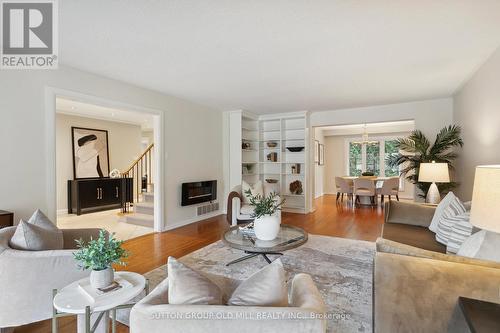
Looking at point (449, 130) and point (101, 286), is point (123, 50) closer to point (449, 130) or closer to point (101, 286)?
point (101, 286)

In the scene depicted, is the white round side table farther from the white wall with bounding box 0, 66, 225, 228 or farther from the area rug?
the white wall with bounding box 0, 66, 225, 228

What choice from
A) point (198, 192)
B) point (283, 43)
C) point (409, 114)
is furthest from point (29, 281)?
point (409, 114)

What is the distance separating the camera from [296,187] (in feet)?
21.6

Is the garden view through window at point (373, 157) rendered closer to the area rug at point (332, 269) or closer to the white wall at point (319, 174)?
the white wall at point (319, 174)

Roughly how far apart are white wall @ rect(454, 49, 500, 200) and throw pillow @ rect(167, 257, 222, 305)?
11.4 ft

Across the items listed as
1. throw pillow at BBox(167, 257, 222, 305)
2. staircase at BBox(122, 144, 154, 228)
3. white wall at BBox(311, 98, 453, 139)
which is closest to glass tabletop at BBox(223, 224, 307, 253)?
throw pillow at BBox(167, 257, 222, 305)

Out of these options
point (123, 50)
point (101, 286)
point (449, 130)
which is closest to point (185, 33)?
point (123, 50)

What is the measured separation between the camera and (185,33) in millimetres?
2443

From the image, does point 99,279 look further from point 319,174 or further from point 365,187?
point 319,174

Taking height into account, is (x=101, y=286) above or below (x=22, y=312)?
above

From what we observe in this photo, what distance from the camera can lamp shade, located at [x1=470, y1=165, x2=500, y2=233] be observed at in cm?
112

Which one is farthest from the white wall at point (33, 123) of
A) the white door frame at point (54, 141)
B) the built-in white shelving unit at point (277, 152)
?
the built-in white shelving unit at point (277, 152)

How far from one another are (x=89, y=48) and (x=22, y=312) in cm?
249

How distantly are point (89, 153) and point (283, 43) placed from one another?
5959mm
